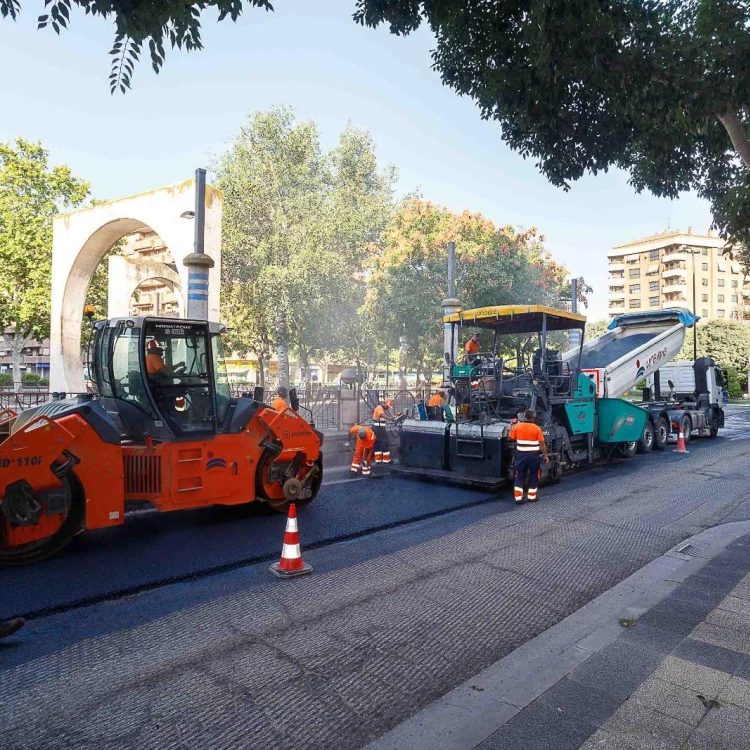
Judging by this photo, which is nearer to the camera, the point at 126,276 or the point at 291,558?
the point at 291,558

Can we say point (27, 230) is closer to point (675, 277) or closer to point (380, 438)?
point (380, 438)

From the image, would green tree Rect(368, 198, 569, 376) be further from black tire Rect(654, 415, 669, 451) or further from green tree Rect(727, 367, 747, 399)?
green tree Rect(727, 367, 747, 399)

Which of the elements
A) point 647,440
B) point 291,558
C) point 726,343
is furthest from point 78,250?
point 726,343

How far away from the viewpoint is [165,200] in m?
15.0

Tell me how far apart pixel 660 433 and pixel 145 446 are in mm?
12331

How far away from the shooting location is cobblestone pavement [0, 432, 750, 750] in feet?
10.3

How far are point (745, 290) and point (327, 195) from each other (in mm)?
65860

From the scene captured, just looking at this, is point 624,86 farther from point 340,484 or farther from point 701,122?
point 340,484

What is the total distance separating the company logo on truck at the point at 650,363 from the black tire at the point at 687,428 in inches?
106

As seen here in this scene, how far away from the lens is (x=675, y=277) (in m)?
79.0

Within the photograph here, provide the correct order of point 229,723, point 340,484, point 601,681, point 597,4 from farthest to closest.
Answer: point 340,484, point 597,4, point 601,681, point 229,723

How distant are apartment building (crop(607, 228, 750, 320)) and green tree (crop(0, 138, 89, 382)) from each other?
6807 centimetres

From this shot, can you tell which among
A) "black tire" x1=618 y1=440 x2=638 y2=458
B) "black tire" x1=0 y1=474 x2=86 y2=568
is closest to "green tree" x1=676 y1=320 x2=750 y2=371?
"black tire" x1=618 y1=440 x2=638 y2=458

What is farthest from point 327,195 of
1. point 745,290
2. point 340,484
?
point 745,290
